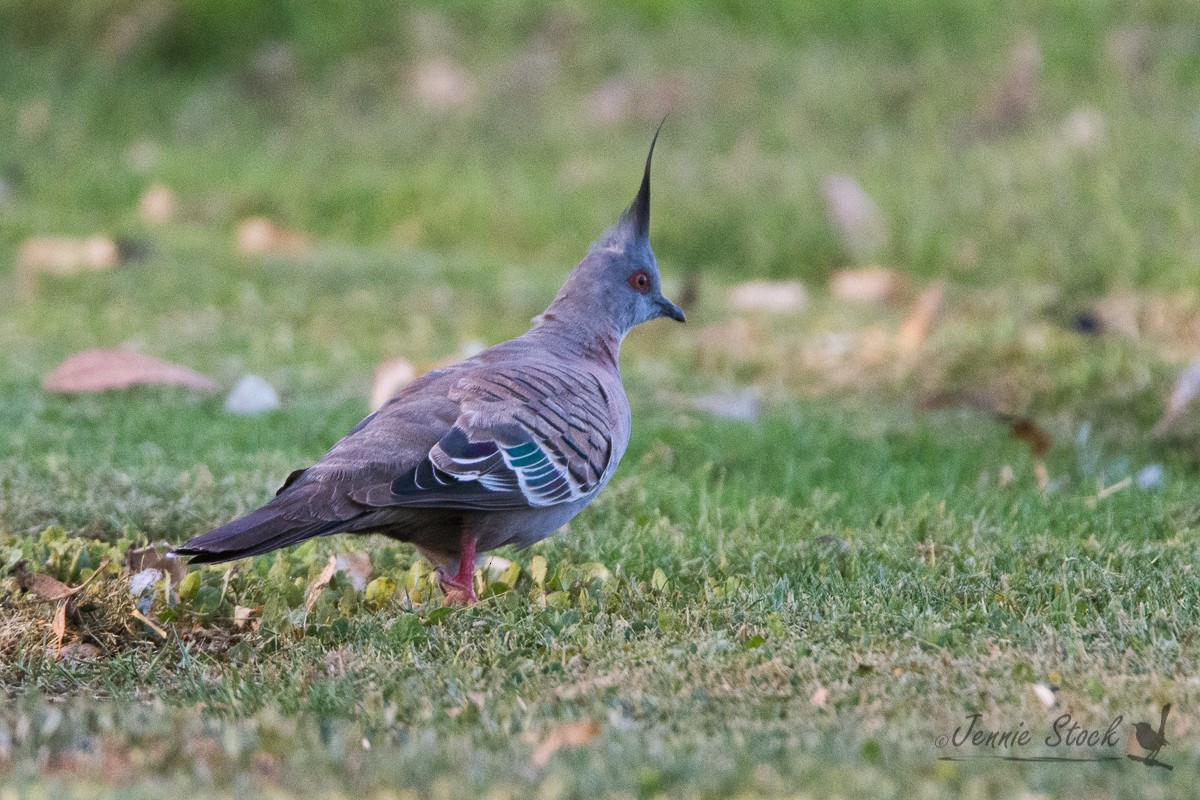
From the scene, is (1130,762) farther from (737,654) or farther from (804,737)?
(737,654)

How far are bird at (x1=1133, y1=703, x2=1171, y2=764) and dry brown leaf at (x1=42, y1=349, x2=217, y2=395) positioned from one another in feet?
12.5

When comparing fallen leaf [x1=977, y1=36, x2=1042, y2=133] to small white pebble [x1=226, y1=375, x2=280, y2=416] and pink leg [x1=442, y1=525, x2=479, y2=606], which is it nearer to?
small white pebble [x1=226, y1=375, x2=280, y2=416]

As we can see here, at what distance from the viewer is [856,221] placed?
320 inches

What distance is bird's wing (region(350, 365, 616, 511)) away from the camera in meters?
3.23

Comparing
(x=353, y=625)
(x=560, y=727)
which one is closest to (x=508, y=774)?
(x=560, y=727)

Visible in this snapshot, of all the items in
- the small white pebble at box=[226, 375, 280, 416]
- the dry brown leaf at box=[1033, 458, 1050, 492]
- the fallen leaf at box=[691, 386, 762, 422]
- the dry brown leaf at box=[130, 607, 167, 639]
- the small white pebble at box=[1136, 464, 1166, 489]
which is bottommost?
the small white pebble at box=[1136, 464, 1166, 489]

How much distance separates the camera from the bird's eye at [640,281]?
423cm

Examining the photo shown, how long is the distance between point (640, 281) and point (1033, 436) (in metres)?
1.74

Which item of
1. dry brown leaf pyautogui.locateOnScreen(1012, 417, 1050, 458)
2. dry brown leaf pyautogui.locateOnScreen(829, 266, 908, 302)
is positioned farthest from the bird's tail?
dry brown leaf pyautogui.locateOnScreen(829, 266, 908, 302)

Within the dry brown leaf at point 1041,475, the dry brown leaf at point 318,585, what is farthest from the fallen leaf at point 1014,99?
the dry brown leaf at point 318,585

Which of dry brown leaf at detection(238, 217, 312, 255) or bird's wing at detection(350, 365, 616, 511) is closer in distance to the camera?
bird's wing at detection(350, 365, 616, 511)

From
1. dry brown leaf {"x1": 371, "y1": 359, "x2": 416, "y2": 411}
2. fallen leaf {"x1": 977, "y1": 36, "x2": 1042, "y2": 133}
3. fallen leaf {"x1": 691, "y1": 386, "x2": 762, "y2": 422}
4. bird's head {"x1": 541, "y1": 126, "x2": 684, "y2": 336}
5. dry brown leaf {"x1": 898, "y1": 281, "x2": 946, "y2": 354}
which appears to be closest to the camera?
bird's head {"x1": 541, "y1": 126, "x2": 684, "y2": 336}
